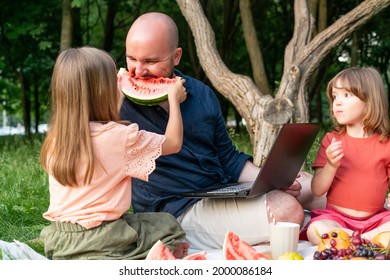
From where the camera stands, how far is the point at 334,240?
4105 mm

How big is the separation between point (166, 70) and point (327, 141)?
1126 mm

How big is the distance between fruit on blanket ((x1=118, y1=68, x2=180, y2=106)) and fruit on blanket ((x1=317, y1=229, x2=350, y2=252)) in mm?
1179

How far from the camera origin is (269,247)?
14.6 feet

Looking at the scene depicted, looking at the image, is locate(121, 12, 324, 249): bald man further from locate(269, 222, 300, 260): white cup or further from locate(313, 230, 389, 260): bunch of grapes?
locate(313, 230, 389, 260): bunch of grapes

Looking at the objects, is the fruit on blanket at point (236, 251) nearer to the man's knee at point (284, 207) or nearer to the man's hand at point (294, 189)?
the man's knee at point (284, 207)

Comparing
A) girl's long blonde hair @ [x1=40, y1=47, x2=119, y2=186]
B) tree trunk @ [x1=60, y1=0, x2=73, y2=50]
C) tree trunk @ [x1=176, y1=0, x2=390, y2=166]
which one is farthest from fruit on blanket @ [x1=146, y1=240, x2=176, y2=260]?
tree trunk @ [x1=60, y1=0, x2=73, y2=50]

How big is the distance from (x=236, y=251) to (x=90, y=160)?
2.82ft

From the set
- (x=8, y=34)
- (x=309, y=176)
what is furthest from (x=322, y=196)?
(x=8, y=34)

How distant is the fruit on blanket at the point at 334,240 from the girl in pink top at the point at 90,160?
0.95 m

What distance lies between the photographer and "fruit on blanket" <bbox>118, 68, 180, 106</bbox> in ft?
14.5

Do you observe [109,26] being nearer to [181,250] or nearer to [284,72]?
[284,72]

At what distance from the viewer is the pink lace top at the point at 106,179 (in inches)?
153

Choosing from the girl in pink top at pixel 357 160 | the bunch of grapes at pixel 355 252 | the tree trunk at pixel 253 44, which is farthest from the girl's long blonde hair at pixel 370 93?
the tree trunk at pixel 253 44

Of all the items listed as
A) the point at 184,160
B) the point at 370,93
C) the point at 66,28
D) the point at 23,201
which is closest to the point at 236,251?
the point at 184,160
